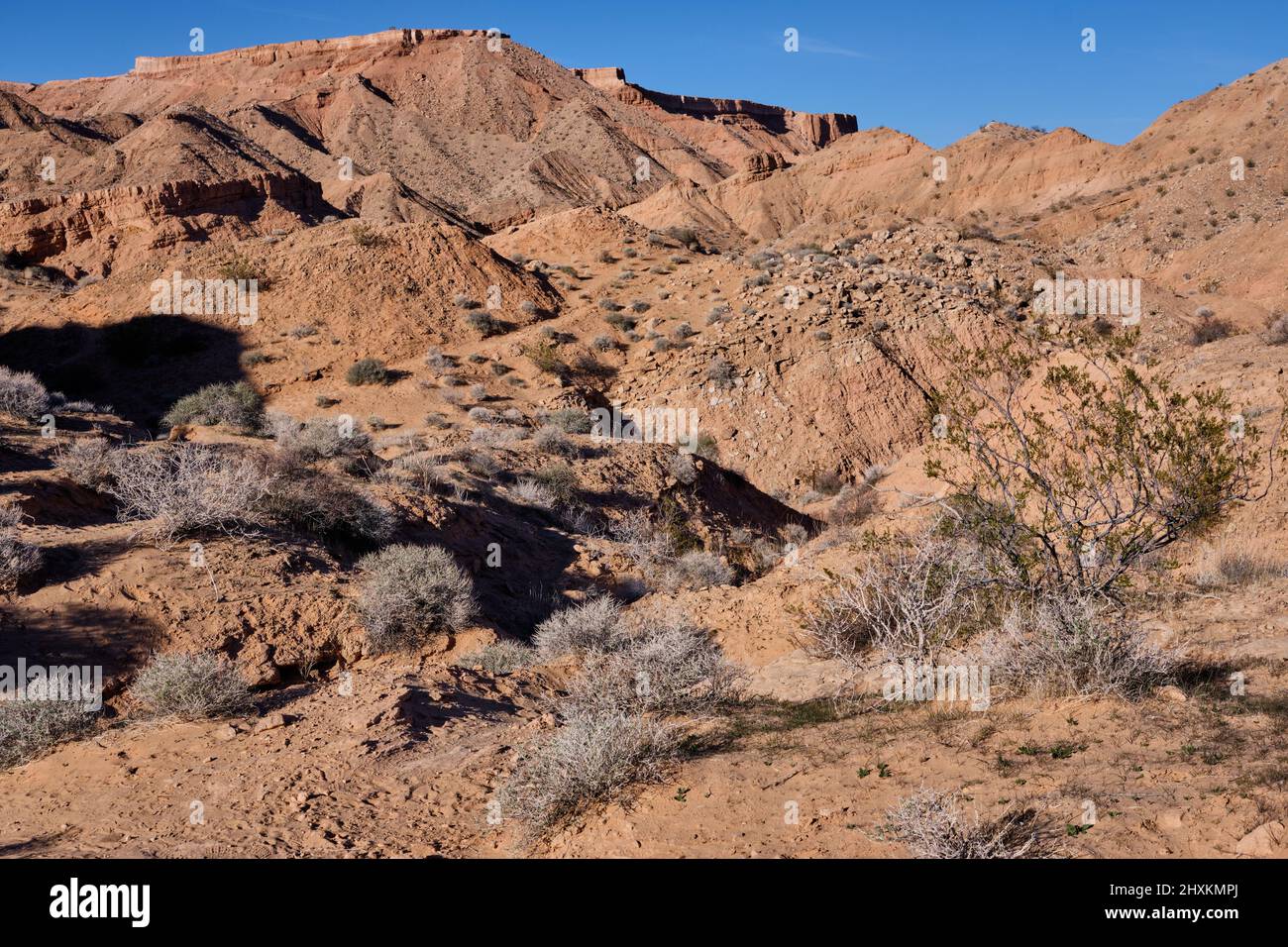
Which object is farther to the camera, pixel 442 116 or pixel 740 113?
pixel 740 113

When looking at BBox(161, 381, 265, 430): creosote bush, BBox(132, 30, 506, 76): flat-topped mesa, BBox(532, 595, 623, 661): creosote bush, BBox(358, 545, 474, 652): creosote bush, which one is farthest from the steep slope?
BBox(532, 595, 623, 661): creosote bush

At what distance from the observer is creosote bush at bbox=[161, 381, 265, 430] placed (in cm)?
1766

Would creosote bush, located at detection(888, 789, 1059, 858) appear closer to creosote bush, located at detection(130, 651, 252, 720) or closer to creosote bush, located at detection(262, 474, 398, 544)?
creosote bush, located at detection(130, 651, 252, 720)

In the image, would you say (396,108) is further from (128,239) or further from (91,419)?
(91,419)

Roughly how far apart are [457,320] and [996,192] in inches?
1308

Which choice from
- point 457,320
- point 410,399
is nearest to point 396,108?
point 457,320

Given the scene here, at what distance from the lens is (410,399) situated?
20.1 meters

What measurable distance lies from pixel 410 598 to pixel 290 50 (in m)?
84.2

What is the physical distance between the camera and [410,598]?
8578 millimetres

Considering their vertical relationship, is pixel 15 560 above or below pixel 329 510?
below

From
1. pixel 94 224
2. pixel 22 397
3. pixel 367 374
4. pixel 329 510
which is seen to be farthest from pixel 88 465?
pixel 94 224

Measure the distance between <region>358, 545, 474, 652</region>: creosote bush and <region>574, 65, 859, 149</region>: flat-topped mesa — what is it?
82.9m

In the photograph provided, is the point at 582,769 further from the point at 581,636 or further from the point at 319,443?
the point at 319,443

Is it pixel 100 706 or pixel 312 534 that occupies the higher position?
pixel 312 534
